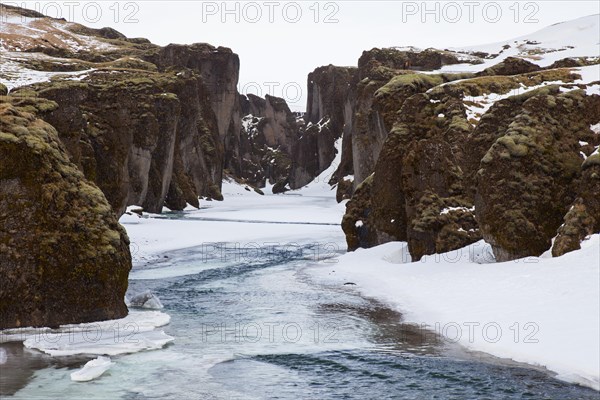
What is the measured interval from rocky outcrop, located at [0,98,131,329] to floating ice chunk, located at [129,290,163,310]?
221 cm

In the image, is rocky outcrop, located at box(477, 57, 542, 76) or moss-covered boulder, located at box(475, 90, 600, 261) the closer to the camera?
moss-covered boulder, located at box(475, 90, 600, 261)

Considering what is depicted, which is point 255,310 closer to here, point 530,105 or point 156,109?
point 530,105

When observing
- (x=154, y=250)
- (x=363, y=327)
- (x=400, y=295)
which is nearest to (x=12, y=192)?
(x=363, y=327)

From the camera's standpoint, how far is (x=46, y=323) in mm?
19906

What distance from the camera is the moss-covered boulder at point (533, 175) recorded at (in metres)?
28.5

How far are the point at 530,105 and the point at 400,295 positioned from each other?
12.8 meters

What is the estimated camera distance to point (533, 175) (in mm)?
29484

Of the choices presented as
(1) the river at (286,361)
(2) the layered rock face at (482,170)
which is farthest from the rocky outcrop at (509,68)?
(1) the river at (286,361)

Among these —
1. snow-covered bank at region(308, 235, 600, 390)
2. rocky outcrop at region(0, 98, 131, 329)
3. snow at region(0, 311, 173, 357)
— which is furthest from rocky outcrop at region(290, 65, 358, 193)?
snow at region(0, 311, 173, 357)

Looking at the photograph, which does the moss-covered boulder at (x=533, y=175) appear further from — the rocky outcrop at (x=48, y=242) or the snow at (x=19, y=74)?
the snow at (x=19, y=74)

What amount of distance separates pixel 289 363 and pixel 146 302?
934 centimetres

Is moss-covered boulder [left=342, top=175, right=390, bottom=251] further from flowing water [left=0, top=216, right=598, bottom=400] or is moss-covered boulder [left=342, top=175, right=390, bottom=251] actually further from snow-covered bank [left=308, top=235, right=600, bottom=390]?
flowing water [left=0, top=216, right=598, bottom=400]

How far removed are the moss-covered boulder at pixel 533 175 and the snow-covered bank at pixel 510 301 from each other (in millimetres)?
1735

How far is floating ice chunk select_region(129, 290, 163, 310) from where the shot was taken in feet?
80.5
